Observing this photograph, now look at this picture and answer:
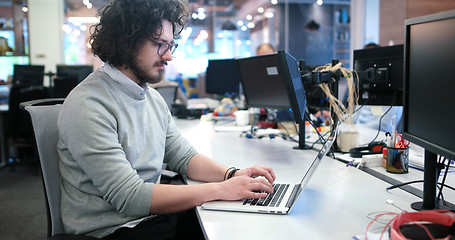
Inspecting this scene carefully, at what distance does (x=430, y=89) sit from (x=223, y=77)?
3413 mm

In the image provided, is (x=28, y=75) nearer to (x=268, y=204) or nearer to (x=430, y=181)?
(x=268, y=204)

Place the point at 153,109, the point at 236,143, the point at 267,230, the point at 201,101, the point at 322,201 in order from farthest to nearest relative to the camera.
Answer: the point at 201,101
the point at 236,143
the point at 153,109
the point at 322,201
the point at 267,230

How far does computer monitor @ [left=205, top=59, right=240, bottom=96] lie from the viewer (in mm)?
4266

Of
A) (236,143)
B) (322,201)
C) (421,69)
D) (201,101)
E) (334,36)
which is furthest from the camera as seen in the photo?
(334,36)

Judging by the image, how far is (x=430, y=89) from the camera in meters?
0.98

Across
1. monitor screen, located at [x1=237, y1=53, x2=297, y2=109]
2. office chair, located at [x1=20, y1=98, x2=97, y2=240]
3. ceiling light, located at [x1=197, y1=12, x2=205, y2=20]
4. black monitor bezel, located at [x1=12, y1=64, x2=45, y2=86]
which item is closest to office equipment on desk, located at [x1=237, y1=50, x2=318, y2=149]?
monitor screen, located at [x1=237, y1=53, x2=297, y2=109]

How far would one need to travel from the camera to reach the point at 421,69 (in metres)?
1.03

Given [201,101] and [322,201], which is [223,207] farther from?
[201,101]

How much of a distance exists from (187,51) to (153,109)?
6373 millimetres

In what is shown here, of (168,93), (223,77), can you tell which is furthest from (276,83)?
(223,77)

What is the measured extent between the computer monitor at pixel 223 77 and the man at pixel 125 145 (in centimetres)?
284

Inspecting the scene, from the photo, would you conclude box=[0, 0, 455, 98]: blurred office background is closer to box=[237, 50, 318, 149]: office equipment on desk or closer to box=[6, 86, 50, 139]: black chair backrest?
box=[6, 86, 50, 139]: black chair backrest

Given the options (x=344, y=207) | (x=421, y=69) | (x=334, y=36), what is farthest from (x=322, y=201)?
(x=334, y=36)

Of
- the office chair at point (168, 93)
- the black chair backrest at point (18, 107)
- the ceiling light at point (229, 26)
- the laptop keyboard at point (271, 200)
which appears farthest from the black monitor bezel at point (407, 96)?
the ceiling light at point (229, 26)
